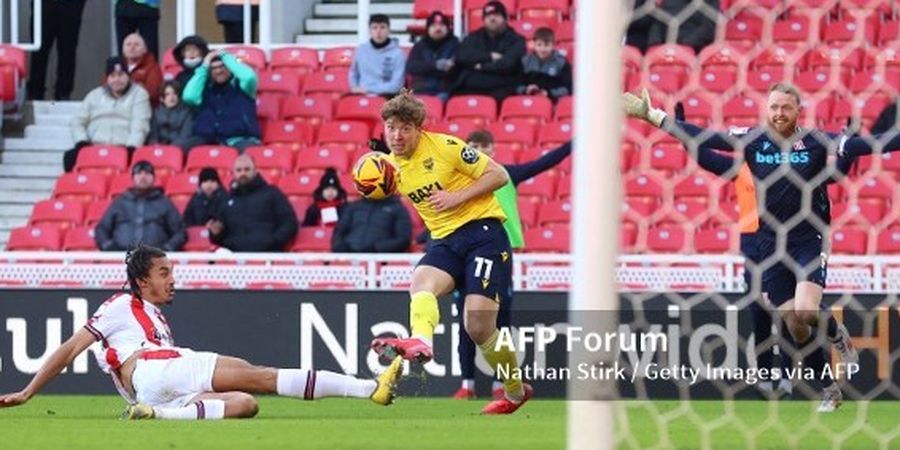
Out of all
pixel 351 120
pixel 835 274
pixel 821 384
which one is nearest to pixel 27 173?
pixel 351 120

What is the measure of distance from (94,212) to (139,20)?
2.56 meters

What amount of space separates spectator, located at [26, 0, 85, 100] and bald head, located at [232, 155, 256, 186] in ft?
11.4

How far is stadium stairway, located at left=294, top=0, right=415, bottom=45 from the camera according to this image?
18.1 m

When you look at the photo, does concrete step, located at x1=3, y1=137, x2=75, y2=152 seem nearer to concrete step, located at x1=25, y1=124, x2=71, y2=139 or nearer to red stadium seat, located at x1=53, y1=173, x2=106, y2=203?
concrete step, located at x1=25, y1=124, x2=71, y2=139

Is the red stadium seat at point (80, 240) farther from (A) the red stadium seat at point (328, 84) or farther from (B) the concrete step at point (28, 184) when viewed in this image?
(A) the red stadium seat at point (328, 84)

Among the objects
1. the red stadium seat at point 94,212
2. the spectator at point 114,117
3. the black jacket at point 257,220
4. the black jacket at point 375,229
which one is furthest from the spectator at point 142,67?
the black jacket at point 375,229

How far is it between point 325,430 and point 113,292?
4.48 metres

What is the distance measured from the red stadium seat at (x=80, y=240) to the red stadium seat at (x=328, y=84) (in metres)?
2.25

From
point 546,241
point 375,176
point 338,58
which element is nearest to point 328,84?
point 338,58

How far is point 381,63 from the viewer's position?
16.2 metres

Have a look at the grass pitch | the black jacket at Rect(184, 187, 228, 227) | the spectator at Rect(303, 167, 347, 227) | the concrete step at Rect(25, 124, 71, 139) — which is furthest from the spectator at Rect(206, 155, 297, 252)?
the grass pitch

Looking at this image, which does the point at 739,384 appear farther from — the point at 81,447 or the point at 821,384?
the point at 81,447

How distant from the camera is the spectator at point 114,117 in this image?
1638 centimetres

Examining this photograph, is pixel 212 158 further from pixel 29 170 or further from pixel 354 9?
pixel 354 9
